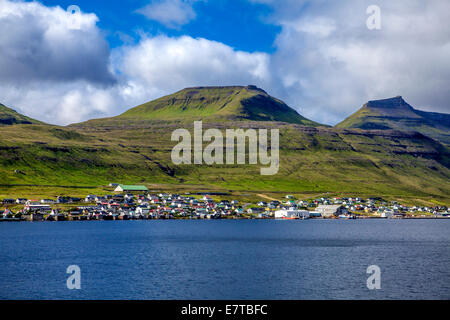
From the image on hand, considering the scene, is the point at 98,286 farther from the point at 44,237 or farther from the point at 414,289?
the point at 44,237

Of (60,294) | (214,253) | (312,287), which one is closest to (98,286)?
(60,294)

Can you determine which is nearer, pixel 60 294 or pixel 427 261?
pixel 60 294

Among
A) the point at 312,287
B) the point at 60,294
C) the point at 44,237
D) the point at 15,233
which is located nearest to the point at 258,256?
the point at 312,287

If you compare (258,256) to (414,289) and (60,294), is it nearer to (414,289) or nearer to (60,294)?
(414,289)
